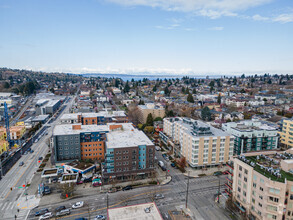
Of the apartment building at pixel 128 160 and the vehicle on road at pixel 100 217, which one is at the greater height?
the apartment building at pixel 128 160

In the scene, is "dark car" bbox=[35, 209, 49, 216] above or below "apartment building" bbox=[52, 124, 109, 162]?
below

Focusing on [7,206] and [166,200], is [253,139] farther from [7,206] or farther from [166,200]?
[7,206]

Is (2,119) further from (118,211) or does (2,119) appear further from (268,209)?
(268,209)

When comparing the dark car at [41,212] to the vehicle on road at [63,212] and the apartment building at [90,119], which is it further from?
the apartment building at [90,119]

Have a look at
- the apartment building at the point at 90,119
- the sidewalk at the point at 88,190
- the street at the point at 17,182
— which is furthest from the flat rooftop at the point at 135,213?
the apartment building at the point at 90,119

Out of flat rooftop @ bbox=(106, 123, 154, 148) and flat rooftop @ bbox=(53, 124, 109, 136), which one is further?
flat rooftop @ bbox=(53, 124, 109, 136)

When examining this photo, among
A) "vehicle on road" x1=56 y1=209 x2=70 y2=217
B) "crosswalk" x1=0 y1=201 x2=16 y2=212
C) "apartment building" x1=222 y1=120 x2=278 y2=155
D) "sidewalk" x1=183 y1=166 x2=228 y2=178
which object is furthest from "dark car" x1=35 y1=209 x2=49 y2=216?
"apartment building" x1=222 y1=120 x2=278 y2=155

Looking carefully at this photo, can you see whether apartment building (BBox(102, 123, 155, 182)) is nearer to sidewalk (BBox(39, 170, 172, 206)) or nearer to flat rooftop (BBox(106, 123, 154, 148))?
flat rooftop (BBox(106, 123, 154, 148))
